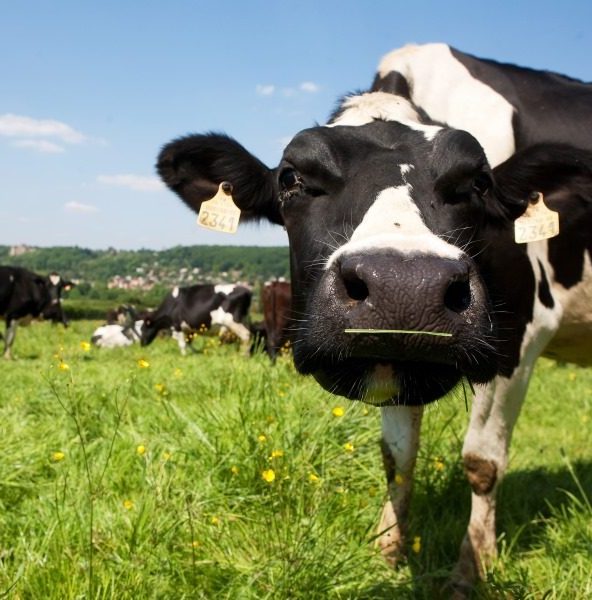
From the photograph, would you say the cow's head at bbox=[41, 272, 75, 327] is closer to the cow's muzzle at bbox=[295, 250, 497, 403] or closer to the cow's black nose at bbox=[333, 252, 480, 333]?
the cow's muzzle at bbox=[295, 250, 497, 403]

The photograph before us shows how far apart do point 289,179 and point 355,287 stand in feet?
3.17

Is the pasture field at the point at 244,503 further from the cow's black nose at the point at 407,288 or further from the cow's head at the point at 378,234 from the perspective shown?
the cow's black nose at the point at 407,288

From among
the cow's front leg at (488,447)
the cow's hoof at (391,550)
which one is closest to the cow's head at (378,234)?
the cow's front leg at (488,447)

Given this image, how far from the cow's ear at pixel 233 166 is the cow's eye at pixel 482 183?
946 millimetres

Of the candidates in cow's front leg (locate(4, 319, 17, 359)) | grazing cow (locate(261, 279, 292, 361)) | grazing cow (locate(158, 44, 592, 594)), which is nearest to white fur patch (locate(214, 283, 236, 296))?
grazing cow (locate(261, 279, 292, 361))

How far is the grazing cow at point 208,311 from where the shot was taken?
874 inches

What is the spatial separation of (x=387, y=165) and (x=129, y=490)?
249cm

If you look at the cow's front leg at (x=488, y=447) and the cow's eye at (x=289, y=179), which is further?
the cow's front leg at (x=488, y=447)

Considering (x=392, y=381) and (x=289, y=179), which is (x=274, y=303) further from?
(x=392, y=381)

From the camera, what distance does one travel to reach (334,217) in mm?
2697

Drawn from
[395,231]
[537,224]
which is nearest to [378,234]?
[395,231]

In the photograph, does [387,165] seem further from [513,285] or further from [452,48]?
[452,48]

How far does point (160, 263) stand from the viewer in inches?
7131

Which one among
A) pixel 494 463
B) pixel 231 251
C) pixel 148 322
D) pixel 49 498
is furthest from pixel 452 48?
pixel 231 251
